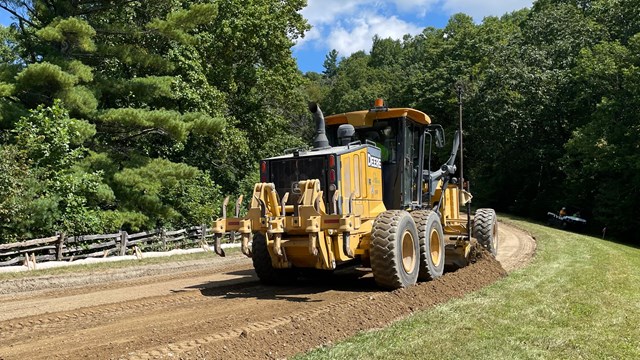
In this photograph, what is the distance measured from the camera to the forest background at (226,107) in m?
16.5

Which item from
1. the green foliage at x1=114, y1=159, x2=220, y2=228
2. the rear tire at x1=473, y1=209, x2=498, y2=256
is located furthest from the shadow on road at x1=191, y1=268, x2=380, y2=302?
the green foliage at x1=114, y1=159, x2=220, y2=228

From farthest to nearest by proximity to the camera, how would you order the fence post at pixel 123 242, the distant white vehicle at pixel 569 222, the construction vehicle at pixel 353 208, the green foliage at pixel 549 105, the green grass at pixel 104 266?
the distant white vehicle at pixel 569 222 → the green foliage at pixel 549 105 → the fence post at pixel 123 242 → the green grass at pixel 104 266 → the construction vehicle at pixel 353 208

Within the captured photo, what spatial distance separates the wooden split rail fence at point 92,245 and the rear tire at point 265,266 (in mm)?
8163

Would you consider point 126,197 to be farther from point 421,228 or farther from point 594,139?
point 594,139

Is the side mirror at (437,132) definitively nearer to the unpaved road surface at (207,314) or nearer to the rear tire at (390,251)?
the unpaved road surface at (207,314)

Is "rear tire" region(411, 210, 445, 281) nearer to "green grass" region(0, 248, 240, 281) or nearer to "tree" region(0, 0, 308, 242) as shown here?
"green grass" region(0, 248, 240, 281)

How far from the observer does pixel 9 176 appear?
46.9 feet

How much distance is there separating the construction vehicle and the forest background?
9077mm

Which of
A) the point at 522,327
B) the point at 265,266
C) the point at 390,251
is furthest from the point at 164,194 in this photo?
the point at 522,327

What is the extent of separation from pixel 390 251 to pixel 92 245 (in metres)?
12.0

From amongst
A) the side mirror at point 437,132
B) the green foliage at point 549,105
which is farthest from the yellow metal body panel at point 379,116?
the green foliage at point 549,105

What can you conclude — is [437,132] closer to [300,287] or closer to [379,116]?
[379,116]

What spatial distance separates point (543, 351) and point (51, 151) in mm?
15148

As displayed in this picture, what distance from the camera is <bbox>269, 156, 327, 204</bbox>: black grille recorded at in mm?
8836
